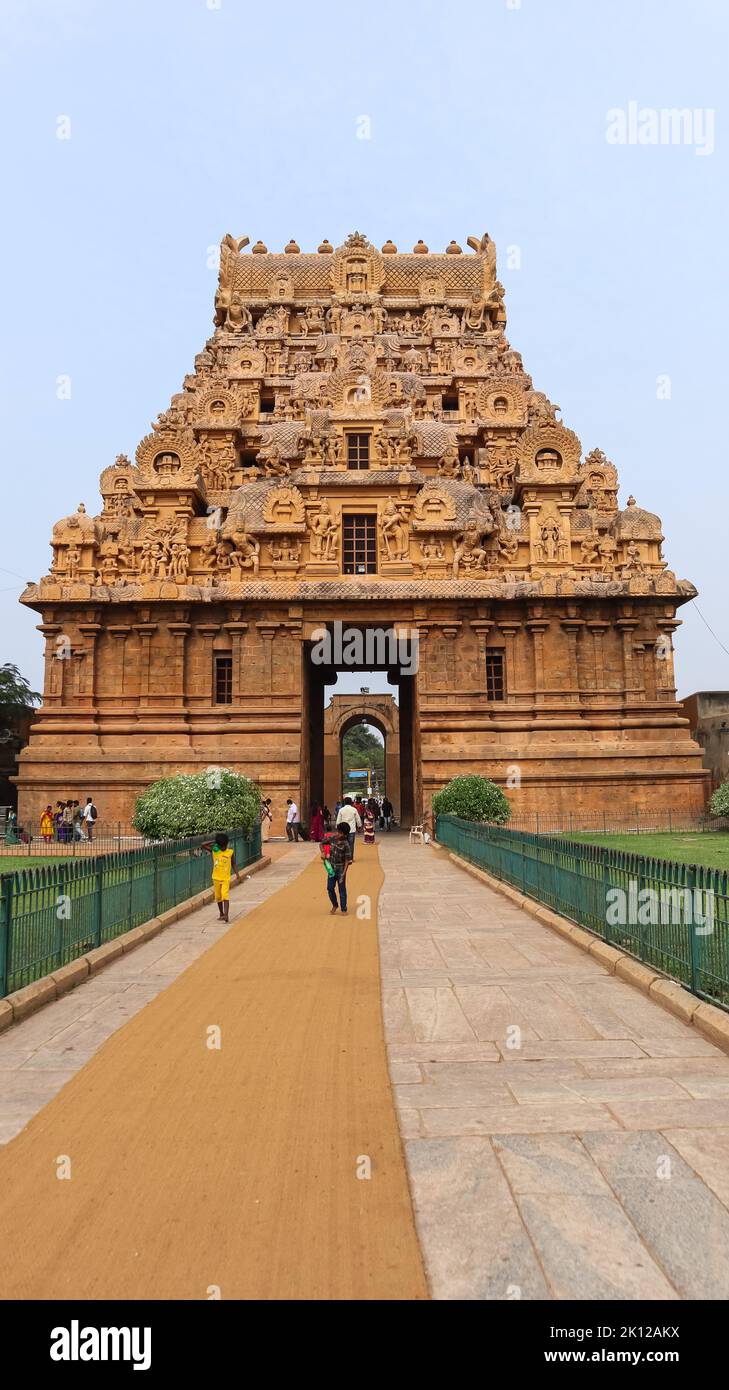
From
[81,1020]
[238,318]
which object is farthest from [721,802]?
[238,318]

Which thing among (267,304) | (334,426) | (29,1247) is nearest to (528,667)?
(334,426)

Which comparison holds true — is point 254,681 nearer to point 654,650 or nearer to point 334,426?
point 334,426

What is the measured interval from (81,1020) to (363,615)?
24445 mm

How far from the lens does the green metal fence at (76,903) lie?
317 inches

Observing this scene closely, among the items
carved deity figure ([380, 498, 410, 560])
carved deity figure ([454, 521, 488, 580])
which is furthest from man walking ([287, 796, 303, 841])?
carved deity figure ([454, 521, 488, 580])

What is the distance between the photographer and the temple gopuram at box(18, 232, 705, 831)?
30828mm

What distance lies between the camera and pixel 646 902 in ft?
29.3

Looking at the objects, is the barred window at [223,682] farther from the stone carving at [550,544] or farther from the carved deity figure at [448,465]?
the stone carving at [550,544]

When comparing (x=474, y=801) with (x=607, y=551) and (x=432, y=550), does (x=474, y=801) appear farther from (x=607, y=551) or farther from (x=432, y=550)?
(x=607, y=551)

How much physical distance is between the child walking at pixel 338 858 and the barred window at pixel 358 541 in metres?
20.0

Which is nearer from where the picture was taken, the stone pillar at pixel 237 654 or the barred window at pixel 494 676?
the stone pillar at pixel 237 654

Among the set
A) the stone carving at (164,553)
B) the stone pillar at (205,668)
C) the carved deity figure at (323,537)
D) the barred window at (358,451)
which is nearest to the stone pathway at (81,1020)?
the stone pillar at (205,668)

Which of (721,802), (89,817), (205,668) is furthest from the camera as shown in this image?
(205,668)

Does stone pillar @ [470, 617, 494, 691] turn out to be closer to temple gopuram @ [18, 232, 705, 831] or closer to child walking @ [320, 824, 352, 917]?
temple gopuram @ [18, 232, 705, 831]
